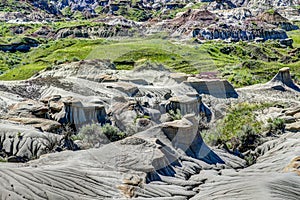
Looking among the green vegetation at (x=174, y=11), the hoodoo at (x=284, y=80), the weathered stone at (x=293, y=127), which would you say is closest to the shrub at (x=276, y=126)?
the weathered stone at (x=293, y=127)

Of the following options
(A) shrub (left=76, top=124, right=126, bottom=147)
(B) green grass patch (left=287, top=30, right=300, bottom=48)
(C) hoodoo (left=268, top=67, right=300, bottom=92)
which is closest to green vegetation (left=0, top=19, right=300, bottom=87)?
(C) hoodoo (left=268, top=67, right=300, bottom=92)

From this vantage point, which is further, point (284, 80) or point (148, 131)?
point (284, 80)

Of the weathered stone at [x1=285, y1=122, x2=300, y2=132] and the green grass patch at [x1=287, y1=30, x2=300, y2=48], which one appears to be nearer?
the weathered stone at [x1=285, y1=122, x2=300, y2=132]

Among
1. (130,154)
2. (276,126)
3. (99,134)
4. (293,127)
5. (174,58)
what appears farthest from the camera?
(174,58)

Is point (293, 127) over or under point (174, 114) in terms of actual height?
over

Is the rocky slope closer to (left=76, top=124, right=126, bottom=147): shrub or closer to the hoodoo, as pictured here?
(left=76, top=124, right=126, bottom=147): shrub

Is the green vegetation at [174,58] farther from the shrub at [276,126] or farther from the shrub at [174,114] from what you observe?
the shrub at [276,126]

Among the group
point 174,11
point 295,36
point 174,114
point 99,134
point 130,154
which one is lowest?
point 174,11

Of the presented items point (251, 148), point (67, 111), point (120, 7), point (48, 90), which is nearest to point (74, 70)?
point (48, 90)

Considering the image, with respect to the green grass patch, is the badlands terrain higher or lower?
higher

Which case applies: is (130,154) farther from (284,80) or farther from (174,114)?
(284,80)

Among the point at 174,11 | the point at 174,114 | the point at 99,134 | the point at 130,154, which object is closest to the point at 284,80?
the point at 174,114

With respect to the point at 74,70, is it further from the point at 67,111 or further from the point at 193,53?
the point at 193,53

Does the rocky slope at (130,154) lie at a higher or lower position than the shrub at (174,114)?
higher
